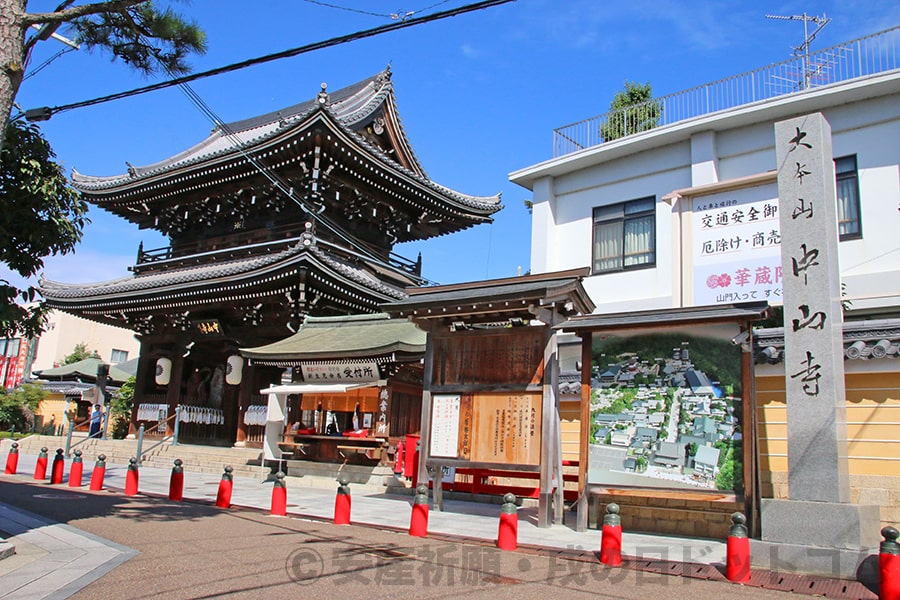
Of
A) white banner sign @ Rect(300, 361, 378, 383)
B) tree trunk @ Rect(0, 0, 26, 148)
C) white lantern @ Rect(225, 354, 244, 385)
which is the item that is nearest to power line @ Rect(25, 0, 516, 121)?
tree trunk @ Rect(0, 0, 26, 148)

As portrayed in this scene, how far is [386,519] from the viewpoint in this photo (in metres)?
11.7

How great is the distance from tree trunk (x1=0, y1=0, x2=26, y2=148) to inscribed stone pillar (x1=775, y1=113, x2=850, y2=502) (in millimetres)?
9529

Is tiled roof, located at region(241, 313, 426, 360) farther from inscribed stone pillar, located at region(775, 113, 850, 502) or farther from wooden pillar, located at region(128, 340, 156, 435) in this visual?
inscribed stone pillar, located at region(775, 113, 850, 502)

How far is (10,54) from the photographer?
7.79m

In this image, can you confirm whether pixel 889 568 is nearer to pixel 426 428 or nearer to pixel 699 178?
pixel 426 428

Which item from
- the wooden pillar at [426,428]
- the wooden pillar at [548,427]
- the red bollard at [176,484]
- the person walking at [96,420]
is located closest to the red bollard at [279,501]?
the wooden pillar at [426,428]

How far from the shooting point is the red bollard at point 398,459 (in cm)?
1722

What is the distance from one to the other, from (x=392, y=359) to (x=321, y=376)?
2.96 metres

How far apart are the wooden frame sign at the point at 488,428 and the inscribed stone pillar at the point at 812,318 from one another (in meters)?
4.26

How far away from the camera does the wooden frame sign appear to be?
38.4 feet

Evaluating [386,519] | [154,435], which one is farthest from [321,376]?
[154,435]

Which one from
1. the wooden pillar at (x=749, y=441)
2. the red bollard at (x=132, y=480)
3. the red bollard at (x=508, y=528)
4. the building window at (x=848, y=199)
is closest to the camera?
the red bollard at (x=508, y=528)

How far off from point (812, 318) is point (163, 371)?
21816 millimetres

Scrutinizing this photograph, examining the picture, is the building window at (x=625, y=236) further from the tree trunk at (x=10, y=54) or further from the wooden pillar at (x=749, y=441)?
the tree trunk at (x=10, y=54)
